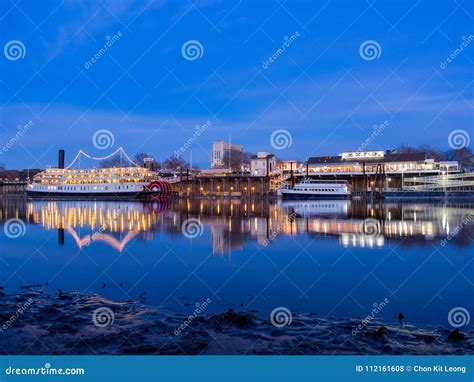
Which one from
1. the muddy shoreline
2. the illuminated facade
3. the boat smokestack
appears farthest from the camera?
the boat smokestack

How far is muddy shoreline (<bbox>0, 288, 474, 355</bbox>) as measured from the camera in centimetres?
488

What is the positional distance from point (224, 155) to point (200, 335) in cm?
10615

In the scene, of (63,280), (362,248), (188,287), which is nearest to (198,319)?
(188,287)

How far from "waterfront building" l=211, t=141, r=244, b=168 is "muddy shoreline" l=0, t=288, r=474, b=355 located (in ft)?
306

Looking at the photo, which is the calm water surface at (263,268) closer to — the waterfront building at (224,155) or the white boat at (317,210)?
the white boat at (317,210)

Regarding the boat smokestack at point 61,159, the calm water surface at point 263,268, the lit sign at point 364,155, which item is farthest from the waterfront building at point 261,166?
the calm water surface at point 263,268

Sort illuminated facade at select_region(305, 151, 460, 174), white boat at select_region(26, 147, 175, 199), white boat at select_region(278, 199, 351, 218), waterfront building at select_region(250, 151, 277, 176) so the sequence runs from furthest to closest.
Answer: waterfront building at select_region(250, 151, 277, 176) → illuminated facade at select_region(305, 151, 460, 174) → white boat at select_region(26, 147, 175, 199) → white boat at select_region(278, 199, 351, 218)

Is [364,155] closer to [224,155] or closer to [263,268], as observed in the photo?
[224,155]

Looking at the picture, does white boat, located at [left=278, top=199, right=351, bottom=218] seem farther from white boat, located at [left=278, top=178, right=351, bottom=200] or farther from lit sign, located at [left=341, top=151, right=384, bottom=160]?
lit sign, located at [left=341, top=151, right=384, bottom=160]

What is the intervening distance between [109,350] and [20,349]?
105cm

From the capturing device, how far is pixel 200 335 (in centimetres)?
526

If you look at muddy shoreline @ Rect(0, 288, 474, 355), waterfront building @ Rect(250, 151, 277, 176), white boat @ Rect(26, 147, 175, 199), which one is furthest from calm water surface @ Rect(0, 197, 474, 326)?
waterfront building @ Rect(250, 151, 277, 176)

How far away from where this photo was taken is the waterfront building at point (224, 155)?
10281 centimetres

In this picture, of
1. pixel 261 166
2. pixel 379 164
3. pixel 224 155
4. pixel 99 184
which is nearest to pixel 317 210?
pixel 379 164
